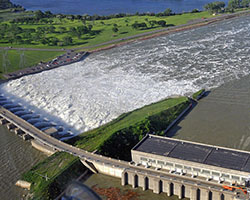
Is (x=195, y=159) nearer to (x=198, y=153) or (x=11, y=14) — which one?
(x=198, y=153)

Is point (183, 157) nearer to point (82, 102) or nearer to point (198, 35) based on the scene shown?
point (82, 102)

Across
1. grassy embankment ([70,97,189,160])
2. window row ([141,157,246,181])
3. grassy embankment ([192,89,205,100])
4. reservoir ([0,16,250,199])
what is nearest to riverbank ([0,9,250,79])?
reservoir ([0,16,250,199])

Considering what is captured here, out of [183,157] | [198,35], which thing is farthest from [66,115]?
[198,35]

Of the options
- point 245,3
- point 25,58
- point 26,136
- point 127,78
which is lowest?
point 26,136

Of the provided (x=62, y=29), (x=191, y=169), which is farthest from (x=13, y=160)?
(x=62, y=29)

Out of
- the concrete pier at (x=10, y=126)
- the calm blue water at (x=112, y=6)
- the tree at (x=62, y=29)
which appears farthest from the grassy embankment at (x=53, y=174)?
the calm blue water at (x=112, y=6)

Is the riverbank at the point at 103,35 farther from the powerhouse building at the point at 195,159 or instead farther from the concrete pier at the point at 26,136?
the powerhouse building at the point at 195,159
